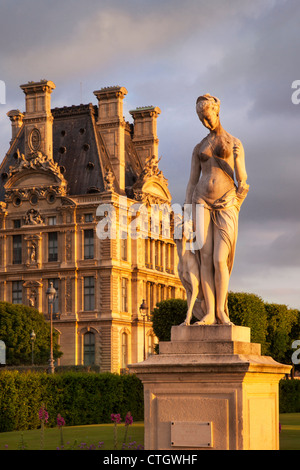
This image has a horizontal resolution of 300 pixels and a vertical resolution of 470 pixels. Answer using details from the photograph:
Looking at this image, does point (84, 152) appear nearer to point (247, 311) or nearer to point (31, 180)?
point (31, 180)

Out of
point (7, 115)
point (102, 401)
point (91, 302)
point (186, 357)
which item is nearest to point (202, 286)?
point (186, 357)

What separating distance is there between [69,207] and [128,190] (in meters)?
5.84

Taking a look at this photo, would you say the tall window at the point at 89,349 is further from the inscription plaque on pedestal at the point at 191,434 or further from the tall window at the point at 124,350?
the inscription plaque on pedestal at the point at 191,434

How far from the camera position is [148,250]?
77.4 metres

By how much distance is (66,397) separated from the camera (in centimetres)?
3728

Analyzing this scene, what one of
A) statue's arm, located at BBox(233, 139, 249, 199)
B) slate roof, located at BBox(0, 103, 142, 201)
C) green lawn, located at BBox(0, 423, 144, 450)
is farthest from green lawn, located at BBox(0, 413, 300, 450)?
slate roof, located at BBox(0, 103, 142, 201)

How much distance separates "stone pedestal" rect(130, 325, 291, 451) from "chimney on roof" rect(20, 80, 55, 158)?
210 feet

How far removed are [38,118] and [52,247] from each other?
10.0 m

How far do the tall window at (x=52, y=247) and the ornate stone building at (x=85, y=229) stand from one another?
0.25ft

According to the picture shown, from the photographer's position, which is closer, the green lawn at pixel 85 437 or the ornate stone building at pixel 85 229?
the green lawn at pixel 85 437

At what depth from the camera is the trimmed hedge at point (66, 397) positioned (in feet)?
112

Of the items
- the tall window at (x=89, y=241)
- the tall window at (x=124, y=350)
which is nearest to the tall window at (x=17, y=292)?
the tall window at (x=89, y=241)
